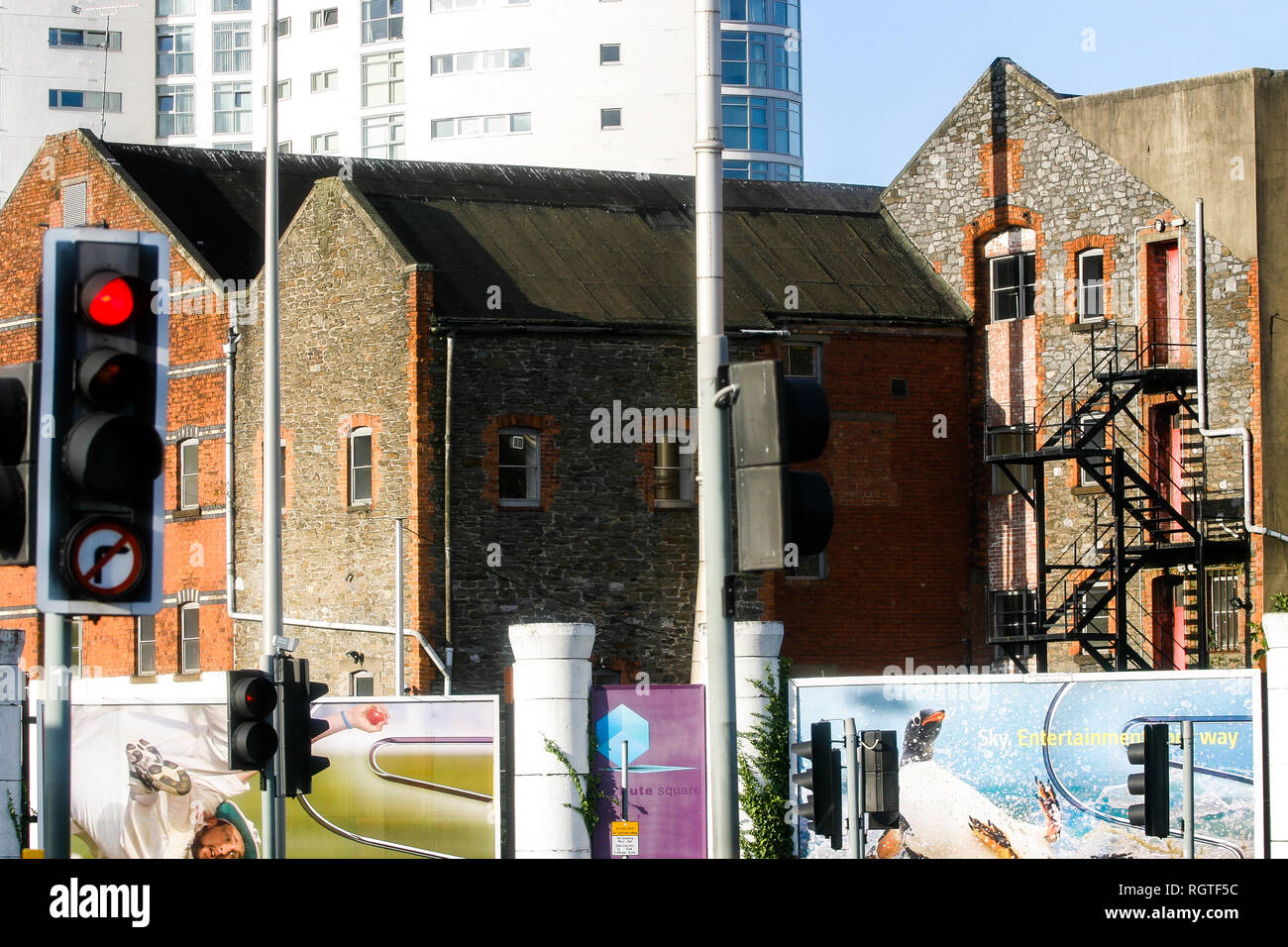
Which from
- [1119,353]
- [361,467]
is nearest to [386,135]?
[361,467]

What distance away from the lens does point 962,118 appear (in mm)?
36094

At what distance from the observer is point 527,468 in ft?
107

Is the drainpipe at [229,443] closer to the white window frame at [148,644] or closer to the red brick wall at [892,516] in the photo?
the white window frame at [148,644]

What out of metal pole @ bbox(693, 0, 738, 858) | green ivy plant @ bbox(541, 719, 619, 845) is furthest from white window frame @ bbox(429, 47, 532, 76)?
metal pole @ bbox(693, 0, 738, 858)

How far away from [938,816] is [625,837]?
3.42 meters

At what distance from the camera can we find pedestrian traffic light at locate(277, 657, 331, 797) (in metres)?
14.3

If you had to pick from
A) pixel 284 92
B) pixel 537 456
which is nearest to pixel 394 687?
pixel 537 456

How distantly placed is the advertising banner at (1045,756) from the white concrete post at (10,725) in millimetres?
7674

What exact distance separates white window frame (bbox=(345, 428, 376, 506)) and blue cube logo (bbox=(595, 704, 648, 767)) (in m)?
12.9

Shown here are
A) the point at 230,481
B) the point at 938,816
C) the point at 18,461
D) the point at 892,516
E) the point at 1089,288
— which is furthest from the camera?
the point at 230,481

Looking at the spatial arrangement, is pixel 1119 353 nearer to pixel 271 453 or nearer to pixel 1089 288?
pixel 1089 288

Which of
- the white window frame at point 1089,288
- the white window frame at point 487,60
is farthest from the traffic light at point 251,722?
the white window frame at point 487,60

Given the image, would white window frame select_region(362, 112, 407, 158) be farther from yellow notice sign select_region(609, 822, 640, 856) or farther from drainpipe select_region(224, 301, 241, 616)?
yellow notice sign select_region(609, 822, 640, 856)

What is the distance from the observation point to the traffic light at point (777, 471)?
348 inches
